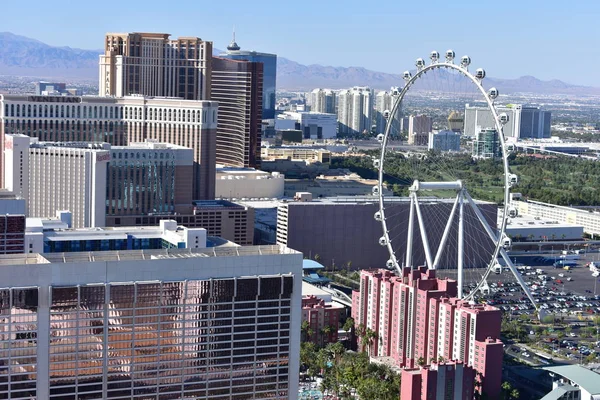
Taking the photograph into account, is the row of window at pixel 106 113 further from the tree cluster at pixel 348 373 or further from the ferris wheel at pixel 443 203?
the tree cluster at pixel 348 373

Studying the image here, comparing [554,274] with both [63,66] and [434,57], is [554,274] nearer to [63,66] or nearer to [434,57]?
[434,57]

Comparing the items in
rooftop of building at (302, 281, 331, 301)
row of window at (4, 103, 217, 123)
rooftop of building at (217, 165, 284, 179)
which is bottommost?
rooftop of building at (302, 281, 331, 301)

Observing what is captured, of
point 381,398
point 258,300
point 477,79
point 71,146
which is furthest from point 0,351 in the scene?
point 71,146

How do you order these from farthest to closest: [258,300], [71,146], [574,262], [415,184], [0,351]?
[574,262] < [71,146] < [415,184] < [258,300] < [0,351]

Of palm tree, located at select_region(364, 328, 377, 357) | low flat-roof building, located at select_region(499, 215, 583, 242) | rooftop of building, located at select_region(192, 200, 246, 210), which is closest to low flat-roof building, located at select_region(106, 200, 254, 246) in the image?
rooftop of building, located at select_region(192, 200, 246, 210)

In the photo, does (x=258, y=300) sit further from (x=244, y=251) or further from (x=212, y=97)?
(x=212, y=97)

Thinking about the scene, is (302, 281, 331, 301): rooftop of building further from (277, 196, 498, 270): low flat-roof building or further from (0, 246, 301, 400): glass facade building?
(0, 246, 301, 400): glass facade building
